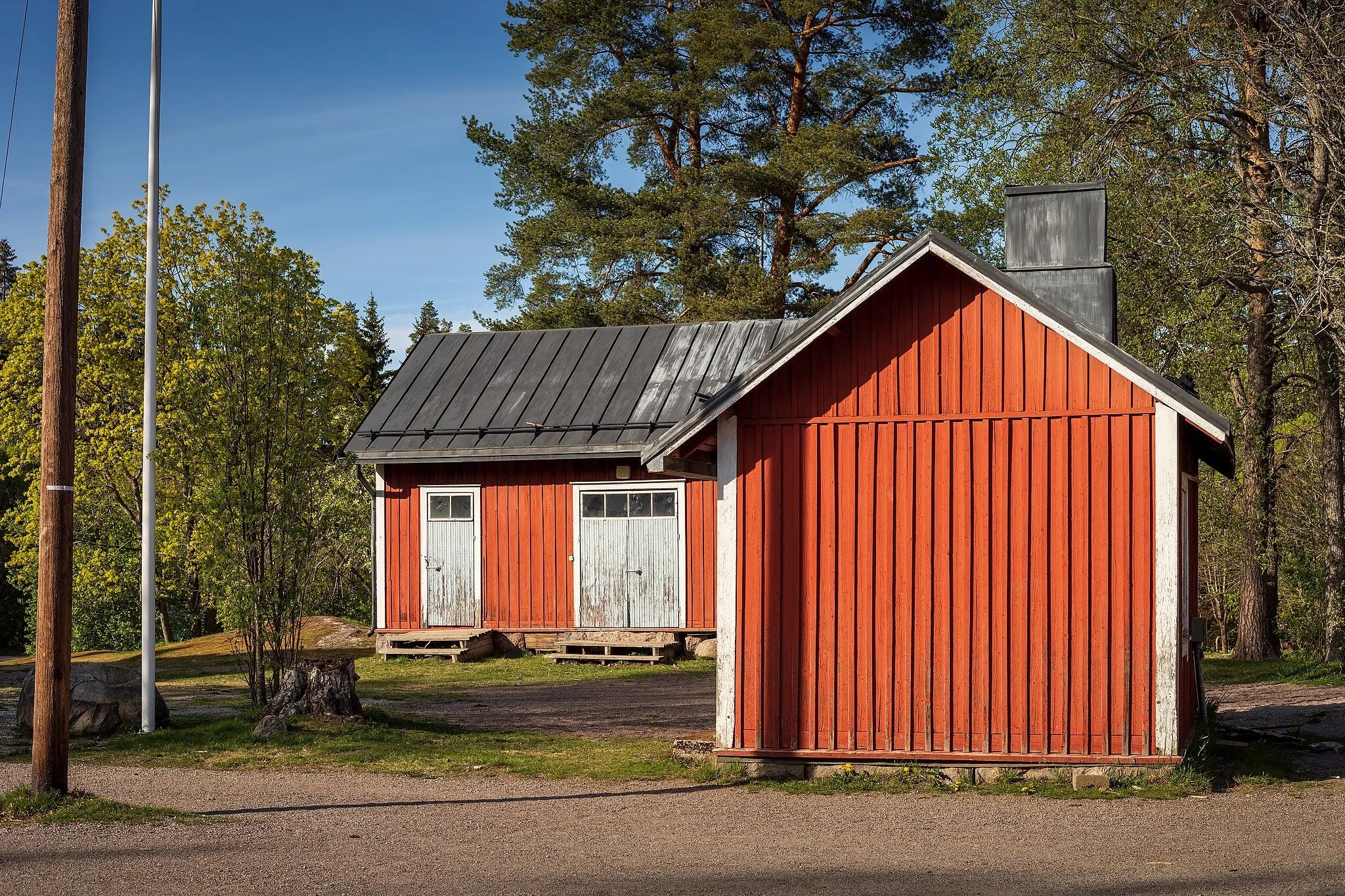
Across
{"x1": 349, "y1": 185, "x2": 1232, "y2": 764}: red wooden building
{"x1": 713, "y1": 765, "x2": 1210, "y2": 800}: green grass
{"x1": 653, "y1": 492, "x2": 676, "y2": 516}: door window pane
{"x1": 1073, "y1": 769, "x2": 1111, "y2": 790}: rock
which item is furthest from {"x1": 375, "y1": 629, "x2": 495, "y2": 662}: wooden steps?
{"x1": 1073, "y1": 769, "x2": 1111, "y2": 790}: rock

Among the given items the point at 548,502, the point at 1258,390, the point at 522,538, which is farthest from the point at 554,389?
the point at 1258,390

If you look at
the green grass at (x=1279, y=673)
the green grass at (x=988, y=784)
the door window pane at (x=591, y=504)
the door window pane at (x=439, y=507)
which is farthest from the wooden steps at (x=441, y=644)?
the green grass at (x=1279, y=673)

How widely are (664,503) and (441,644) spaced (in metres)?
4.46

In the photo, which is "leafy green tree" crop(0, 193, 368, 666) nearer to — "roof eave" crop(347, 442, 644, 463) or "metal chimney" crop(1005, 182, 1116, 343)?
"roof eave" crop(347, 442, 644, 463)

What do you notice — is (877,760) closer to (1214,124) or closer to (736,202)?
(1214,124)

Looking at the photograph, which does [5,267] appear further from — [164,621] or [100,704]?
[100,704]

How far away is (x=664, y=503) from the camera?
20906 millimetres

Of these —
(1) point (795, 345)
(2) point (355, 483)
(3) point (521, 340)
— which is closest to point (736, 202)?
(3) point (521, 340)

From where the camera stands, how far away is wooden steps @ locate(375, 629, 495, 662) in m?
20.9

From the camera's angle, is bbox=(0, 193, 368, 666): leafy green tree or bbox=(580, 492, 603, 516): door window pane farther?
bbox=(580, 492, 603, 516): door window pane

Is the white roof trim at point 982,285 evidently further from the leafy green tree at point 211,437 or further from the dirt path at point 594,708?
the leafy green tree at point 211,437

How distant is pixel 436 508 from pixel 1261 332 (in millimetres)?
13454

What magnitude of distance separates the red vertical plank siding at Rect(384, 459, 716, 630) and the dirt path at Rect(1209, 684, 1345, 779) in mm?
8089

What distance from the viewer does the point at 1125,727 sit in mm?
9945
